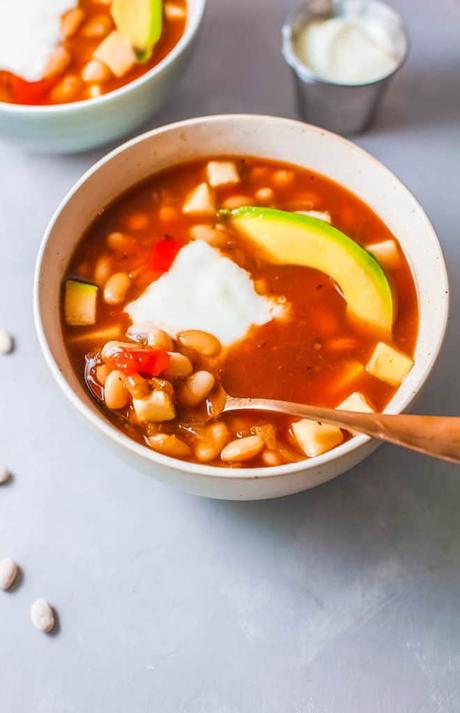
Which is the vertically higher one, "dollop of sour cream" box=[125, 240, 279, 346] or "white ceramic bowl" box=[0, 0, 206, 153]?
"white ceramic bowl" box=[0, 0, 206, 153]

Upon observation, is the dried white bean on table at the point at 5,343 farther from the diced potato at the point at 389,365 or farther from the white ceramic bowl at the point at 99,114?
the diced potato at the point at 389,365

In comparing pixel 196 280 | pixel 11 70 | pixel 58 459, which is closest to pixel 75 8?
pixel 11 70

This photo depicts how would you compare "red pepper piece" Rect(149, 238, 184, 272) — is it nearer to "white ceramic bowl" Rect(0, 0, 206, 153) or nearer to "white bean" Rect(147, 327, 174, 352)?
"white bean" Rect(147, 327, 174, 352)

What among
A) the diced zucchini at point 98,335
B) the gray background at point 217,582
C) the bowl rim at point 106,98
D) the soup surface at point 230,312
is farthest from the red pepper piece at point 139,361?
the bowl rim at point 106,98

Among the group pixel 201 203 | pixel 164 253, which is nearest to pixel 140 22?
pixel 201 203

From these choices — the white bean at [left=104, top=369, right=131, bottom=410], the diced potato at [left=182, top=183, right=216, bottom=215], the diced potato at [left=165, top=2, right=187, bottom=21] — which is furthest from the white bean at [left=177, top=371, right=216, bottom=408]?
the diced potato at [left=165, top=2, right=187, bottom=21]

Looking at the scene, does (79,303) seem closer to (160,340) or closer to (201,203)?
(160,340)
